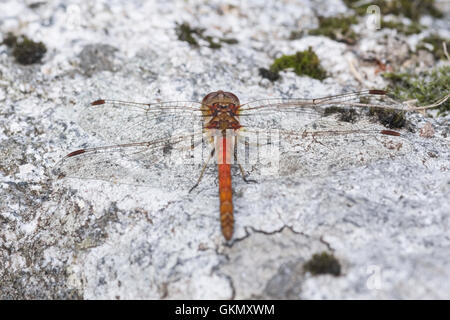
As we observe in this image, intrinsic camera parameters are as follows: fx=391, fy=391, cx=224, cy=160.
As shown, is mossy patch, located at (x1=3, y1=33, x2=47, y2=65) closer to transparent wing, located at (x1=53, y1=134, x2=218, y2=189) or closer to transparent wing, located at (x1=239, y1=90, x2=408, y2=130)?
transparent wing, located at (x1=53, y1=134, x2=218, y2=189)

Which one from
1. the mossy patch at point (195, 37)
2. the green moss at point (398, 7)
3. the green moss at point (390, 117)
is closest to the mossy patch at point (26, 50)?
the mossy patch at point (195, 37)

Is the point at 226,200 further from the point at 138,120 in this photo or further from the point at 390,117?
the point at 390,117

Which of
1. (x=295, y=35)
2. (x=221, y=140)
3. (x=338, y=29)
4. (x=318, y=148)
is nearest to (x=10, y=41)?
(x=221, y=140)

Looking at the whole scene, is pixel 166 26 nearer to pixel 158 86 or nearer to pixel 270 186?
pixel 158 86

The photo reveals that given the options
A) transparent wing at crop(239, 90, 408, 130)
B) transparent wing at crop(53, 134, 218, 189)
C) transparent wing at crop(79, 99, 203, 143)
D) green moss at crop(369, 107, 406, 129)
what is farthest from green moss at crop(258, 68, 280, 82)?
transparent wing at crop(53, 134, 218, 189)

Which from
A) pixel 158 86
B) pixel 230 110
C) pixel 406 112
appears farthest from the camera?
pixel 158 86

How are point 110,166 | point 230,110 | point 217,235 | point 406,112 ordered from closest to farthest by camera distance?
point 217,235
point 110,166
point 230,110
point 406,112

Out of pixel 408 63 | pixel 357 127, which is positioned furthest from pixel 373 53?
pixel 357 127
